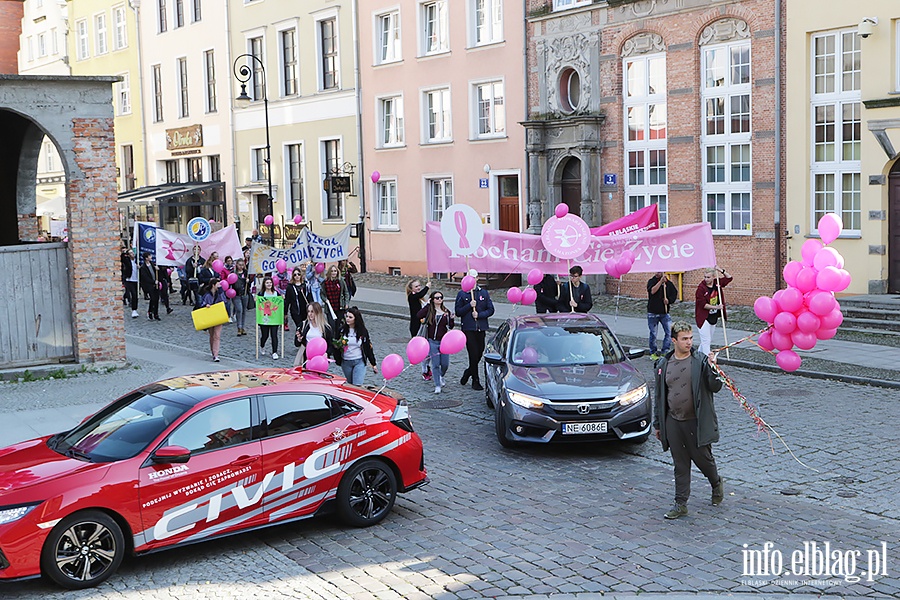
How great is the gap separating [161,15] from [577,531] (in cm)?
4448

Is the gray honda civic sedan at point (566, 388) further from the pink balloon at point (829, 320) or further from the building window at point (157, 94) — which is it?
the building window at point (157, 94)

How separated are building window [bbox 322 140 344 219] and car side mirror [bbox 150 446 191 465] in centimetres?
3026

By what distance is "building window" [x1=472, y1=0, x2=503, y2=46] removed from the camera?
31.4m

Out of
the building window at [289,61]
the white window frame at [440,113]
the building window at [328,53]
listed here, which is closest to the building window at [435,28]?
the white window frame at [440,113]

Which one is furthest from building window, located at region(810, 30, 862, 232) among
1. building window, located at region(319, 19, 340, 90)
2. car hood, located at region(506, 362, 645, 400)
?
building window, located at region(319, 19, 340, 90)

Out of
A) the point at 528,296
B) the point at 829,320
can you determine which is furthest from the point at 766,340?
the point at 528,296

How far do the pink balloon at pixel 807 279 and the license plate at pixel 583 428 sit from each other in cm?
287

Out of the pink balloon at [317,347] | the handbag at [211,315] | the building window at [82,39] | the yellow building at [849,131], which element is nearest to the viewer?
the pink balloon at [317,347]

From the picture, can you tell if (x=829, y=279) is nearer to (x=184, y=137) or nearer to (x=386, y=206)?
(x=386, y=206)

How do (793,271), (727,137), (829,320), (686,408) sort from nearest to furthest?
(686,408) < (829,320) < (793,271) < (727,137)

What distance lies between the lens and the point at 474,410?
587 inches

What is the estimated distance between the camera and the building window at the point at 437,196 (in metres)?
34.2

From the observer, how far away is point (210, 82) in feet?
149

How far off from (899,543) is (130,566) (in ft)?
21.4
